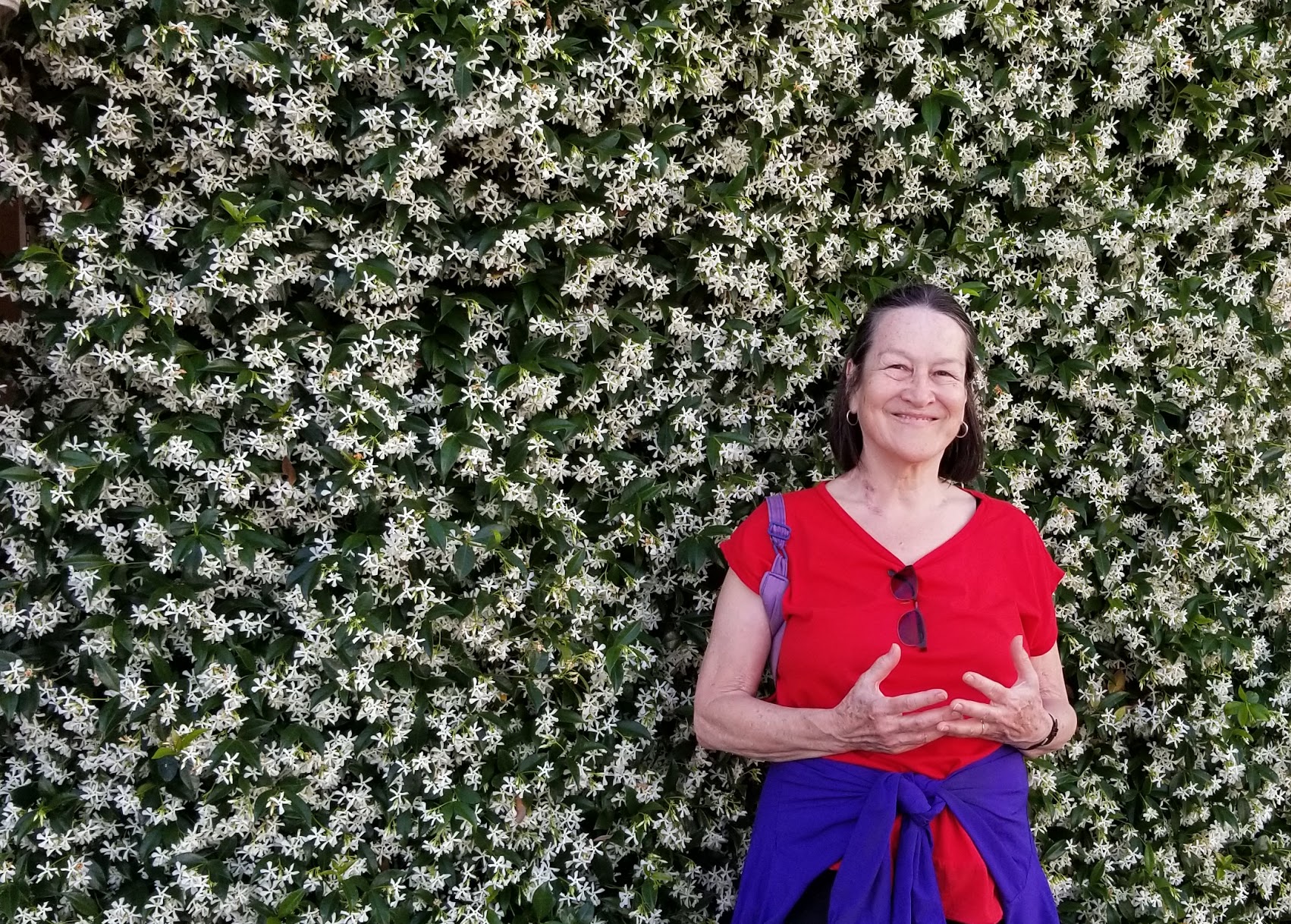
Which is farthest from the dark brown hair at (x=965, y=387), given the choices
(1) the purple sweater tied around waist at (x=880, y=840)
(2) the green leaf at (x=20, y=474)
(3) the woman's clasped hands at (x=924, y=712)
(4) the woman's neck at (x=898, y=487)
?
(2) the green leaf at (x=20, y=474)

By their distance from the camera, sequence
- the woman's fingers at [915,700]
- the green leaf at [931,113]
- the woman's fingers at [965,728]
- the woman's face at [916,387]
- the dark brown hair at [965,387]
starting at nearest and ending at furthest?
the woman's fingers at [915,700], the woman's fingers at [965,728], the woman's face at [916,387], the dark brown hair at [965,387], the green leaf at [931,113]

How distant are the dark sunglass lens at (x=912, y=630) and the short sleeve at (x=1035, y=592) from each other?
0.29 metres

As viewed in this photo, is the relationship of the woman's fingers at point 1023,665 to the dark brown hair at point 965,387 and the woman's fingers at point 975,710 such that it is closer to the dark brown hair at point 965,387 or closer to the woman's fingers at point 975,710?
the woman's fingers at point 975,710

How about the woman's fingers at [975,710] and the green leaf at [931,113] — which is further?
the green leaf at [931,113]

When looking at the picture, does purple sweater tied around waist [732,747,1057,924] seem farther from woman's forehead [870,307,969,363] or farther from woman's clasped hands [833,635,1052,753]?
woman's forehead [870,307,969,363]

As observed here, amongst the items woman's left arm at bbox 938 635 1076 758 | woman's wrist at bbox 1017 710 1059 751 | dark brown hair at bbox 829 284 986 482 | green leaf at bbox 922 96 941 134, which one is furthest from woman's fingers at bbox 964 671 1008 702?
green leaf at bbox 922 96 941 134

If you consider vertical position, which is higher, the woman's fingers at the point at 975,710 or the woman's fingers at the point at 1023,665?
the woman's fingers at the point at 1023,665

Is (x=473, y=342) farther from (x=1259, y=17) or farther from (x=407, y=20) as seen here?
(x=1259, y=17)

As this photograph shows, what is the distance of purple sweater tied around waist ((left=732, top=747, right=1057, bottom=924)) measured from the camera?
1.84 m

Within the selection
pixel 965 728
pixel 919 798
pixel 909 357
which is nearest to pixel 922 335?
pixel 909 357

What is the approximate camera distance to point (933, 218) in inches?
105

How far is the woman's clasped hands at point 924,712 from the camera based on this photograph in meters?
1.75

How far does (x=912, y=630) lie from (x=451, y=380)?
3.56 feet

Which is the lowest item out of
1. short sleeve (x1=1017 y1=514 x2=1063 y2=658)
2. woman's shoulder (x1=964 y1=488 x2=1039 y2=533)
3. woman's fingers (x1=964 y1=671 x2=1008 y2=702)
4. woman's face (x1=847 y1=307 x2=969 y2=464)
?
woman's fingers (x1=964 y1=671 x2=1008 y2=702)
